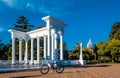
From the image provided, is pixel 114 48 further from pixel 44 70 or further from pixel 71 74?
pixel 71 74

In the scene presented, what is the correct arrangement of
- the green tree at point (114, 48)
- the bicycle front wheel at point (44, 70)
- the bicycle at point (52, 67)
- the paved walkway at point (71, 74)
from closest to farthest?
the paved walkway at point (71, 74) < the bicycle front wheel at point (44, 70) < the bicycle at point (52, 67) < the green tree at point (114, 48)

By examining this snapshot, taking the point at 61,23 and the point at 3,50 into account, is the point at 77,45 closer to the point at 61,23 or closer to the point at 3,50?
the point at 3,50

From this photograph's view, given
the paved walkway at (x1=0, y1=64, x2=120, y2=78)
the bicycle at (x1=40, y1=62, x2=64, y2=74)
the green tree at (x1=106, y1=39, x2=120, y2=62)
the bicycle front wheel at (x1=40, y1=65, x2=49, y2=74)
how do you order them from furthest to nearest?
1. the green tree at (x1=106, y1=39, x2=120, y2=62)
2. the bicycle at (x1=40, y1=62, x2=64, y2=74)
3. the bicycle front wheel at (x1=40, y1=65, x2=49, y2=74)
4. the paved walkway at (x1=0, y1=64, x2=120, y2=78)

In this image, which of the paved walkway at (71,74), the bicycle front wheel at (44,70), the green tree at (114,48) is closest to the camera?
the paved walkway at (71,74)

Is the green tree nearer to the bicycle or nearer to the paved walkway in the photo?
the paved walkway

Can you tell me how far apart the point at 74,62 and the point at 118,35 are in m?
29.6

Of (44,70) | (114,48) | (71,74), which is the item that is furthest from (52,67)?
(114,48)

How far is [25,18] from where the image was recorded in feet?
217

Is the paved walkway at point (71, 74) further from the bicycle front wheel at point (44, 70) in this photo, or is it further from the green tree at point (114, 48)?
the green tree at point (114, 48)

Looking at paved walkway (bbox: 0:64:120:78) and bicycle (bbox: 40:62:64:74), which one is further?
bicycle (bbox: 40:62:64:74)

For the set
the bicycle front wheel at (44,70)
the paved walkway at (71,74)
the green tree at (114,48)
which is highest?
the green tree at (114,48)

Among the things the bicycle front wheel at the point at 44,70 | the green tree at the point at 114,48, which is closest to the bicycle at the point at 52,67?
the bicycle front wheel at the point at 44,70

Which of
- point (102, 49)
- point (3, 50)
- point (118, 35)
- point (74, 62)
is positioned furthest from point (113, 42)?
point (3, 50)

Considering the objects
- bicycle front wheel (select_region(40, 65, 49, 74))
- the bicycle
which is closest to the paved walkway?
bicycle front wheel (select_region(40, 65, 49, 74))
